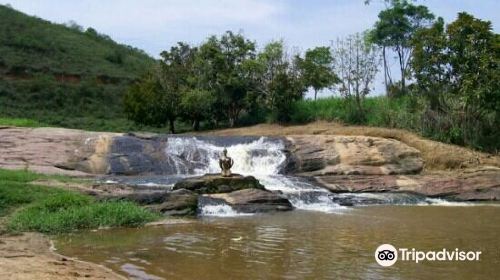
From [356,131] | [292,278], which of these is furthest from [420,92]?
[292,278]

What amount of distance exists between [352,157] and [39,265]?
17099 millimetres

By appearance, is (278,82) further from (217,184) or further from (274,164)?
(217,184)

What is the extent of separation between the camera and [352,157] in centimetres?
2312

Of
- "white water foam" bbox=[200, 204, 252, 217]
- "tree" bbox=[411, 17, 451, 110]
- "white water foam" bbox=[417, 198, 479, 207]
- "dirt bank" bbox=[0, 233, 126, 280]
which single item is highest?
"tree" bbox=[411, 17, 451, 110]

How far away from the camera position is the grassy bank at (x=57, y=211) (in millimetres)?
11391

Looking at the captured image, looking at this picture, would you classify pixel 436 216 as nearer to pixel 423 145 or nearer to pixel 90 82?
pixel 423 145

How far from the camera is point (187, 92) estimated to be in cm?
3231

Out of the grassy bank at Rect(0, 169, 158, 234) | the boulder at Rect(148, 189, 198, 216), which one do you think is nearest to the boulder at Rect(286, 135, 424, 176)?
the boulder at Rect(148, 189, 198, 216)

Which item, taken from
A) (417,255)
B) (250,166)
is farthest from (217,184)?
(417,255)

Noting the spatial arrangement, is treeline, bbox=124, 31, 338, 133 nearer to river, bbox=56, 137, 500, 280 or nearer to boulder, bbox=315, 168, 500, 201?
boulder, bbox=315, 168, 500, 201

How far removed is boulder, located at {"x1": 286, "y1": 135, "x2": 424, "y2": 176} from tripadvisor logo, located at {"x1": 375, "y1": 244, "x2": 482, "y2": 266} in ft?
41.4

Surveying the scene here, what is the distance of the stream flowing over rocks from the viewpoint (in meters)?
19.1

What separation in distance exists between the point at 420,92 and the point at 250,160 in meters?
9.16

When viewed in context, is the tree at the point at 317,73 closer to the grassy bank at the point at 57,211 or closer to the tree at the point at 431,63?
the tree at the point at 431,63
